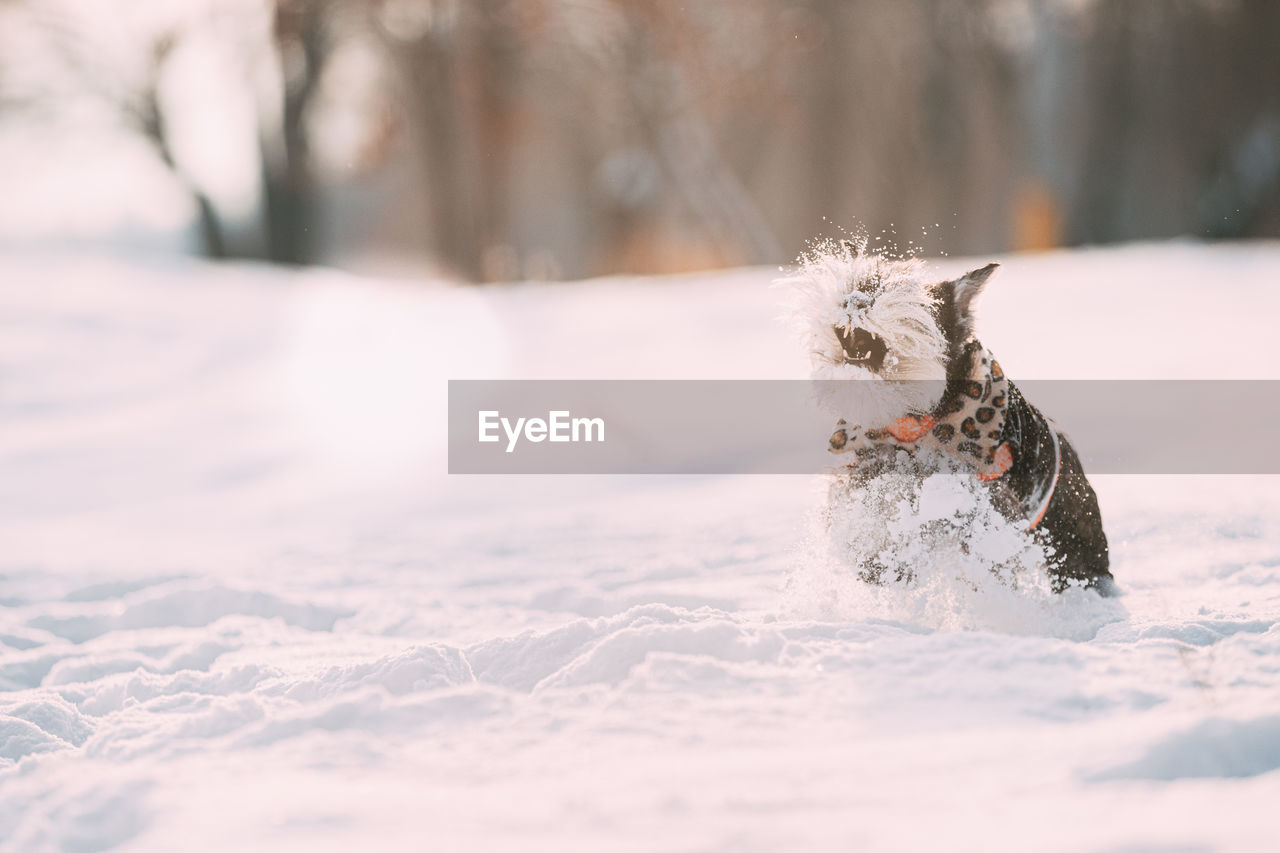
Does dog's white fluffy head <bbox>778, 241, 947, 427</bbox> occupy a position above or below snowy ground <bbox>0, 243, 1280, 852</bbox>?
above

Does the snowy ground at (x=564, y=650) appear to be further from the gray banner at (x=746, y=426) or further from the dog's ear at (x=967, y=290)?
the dog's ear at (x=967, y=290)

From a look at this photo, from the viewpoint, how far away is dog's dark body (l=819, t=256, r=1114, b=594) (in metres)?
3.03

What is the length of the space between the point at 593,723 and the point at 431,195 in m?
17.3

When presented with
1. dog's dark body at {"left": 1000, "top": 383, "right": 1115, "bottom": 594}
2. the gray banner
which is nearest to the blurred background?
the gray banner

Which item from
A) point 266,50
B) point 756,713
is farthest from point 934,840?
point 266,50

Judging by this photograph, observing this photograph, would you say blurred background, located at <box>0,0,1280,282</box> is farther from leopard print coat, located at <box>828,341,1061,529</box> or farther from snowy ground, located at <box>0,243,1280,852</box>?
leopard print coat, located at <box>828,341,1061,529</box>

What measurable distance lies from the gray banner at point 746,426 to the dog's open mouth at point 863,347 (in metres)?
2.39

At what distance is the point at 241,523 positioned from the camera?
5.68 meters

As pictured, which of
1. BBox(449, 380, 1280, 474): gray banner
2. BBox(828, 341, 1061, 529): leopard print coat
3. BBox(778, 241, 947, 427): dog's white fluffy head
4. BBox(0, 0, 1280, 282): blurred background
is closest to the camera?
BBox(778, 241, 947, 427): dog's white fluffy head

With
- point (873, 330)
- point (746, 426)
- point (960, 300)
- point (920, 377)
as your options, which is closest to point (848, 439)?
point (920, 377)

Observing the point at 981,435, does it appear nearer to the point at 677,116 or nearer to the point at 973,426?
the point at 973,426

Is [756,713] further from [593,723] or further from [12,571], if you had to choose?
[12,571]

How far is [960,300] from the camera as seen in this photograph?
10.3 ft

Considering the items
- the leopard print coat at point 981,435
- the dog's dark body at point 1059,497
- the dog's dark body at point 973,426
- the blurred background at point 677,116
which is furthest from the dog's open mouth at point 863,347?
the blurred background at point 677,116
